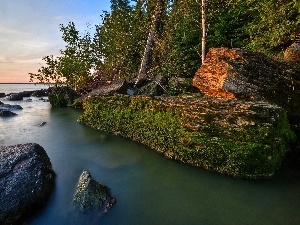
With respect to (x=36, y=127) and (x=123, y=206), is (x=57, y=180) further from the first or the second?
(x=36, y=127)

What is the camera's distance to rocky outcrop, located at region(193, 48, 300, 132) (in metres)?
10.1

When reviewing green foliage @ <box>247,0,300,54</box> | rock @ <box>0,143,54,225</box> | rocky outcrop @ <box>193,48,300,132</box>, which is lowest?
rock @ <box>0,143,54,225</box>

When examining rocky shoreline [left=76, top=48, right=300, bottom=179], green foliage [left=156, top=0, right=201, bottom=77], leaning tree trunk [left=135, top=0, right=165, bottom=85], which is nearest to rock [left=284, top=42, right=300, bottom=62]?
rocky shoreline [left=76, top=48, right=300, bottom=179]

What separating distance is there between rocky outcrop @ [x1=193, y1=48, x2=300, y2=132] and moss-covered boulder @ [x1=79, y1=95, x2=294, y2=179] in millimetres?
1664

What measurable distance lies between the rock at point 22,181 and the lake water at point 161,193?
29 cm

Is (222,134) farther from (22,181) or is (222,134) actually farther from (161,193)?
(22,181)

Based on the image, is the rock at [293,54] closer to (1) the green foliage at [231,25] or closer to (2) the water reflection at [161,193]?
(1) the green foliage at [231,25]

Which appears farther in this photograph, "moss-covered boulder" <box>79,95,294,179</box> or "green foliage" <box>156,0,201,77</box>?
"green foliage" <box>156,0,201,77</box>

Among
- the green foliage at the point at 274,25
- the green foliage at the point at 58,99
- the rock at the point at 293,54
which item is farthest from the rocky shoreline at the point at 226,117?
the green foliage at the point at 58,99

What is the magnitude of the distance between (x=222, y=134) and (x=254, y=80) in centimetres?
410

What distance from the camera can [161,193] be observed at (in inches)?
256

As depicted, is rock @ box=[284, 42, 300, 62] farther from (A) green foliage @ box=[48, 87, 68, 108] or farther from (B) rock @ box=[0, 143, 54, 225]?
(A) green foliage @ box=[48, 87, 68, 108]

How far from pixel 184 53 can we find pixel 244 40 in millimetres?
5026

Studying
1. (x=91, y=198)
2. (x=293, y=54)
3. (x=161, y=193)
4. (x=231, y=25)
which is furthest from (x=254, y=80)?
(x=231, y=25)
